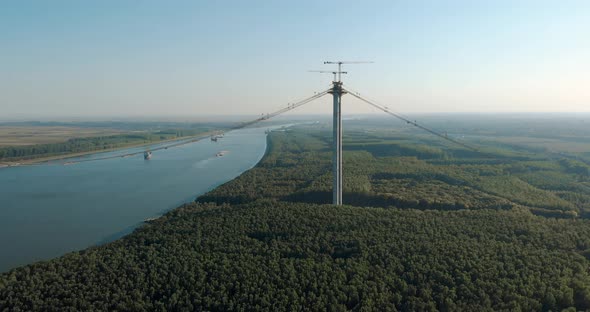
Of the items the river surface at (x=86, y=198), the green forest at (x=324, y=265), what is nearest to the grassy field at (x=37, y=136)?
the river surface at (x=86, y=198)

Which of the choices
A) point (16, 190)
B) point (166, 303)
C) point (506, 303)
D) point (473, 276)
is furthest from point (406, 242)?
point (16, 190)

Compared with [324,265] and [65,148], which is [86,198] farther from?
[65,148]

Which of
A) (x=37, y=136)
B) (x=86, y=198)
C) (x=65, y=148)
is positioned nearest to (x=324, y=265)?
(x=86, y=198)

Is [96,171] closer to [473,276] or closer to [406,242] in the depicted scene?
[406,242]

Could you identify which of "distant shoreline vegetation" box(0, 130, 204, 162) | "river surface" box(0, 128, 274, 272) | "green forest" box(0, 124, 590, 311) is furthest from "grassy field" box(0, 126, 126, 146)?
"green forest" box(0, 124, 590, 311)

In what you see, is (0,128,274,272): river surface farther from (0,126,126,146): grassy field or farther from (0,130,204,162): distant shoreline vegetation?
(0,126,126,146): grassy field

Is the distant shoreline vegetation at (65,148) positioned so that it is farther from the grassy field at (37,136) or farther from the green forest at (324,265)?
the green forest at (324,265)

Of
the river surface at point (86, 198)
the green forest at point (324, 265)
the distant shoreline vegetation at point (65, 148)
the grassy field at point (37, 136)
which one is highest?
the grassy field at point (37, 136)

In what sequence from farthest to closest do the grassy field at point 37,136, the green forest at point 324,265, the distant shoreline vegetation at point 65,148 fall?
the grassy field at point 37,136 < the distant shoreline vegetation at point 65,148 < the green forest at point 324,265

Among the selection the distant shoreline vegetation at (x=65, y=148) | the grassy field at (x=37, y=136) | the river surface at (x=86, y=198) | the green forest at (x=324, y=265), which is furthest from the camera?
the grassy field at (x=37, y=136)
